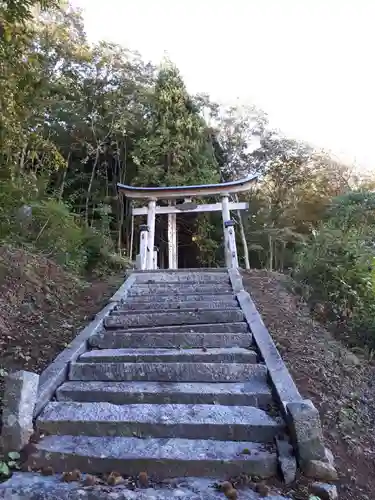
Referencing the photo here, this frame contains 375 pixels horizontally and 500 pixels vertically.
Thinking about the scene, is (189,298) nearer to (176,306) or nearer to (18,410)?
(176,306)

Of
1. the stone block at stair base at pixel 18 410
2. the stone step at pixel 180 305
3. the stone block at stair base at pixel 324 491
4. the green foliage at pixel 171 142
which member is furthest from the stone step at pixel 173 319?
the green foliage at pixel 171 142

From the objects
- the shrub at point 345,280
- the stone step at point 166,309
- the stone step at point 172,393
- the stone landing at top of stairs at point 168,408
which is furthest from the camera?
the shrub at point 345,280

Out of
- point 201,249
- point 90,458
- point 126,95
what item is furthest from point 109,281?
point 126,95

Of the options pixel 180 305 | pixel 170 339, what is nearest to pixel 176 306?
pixel 180 305

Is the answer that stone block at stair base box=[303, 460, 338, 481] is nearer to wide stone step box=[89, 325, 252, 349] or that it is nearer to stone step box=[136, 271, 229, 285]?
wide stone step box=[89, 325, 252, 349]

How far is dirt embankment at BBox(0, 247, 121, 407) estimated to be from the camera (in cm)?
370

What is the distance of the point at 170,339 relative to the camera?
3936 mm

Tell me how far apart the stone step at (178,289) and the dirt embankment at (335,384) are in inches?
21.5

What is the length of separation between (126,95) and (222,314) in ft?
36.1

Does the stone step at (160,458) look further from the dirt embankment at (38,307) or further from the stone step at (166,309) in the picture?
the stone step at (166,309)

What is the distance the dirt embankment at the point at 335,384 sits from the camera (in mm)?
2570

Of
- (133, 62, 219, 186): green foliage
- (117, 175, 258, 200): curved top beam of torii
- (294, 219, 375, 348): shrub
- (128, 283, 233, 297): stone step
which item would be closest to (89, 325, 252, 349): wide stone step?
(128, 283, 233, 297): stone step

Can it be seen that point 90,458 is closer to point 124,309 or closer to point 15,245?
point 124,309

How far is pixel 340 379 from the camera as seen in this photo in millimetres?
3766
